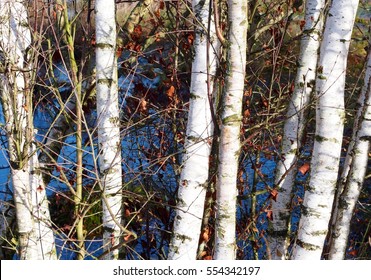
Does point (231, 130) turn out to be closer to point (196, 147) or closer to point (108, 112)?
point (196, 147)

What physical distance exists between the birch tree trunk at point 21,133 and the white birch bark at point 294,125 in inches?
72.4

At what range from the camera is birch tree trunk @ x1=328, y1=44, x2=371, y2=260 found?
402cm

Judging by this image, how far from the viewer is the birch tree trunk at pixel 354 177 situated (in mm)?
4016

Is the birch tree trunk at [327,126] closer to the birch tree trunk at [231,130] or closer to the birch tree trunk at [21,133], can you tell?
the birch tree trunk at [231,130]

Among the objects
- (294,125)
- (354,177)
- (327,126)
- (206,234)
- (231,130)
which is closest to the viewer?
(231,130)

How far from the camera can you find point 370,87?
390 cm

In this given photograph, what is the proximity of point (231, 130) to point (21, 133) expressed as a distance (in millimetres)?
1372

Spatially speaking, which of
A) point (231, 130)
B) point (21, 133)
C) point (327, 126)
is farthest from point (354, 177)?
point (21, 133)

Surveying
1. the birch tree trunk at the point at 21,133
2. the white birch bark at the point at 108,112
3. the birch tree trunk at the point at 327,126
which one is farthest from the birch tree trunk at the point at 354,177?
the birch tree trunk at the point at 21,133

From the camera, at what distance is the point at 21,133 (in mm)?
3619

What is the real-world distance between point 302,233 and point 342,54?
3.96 feet

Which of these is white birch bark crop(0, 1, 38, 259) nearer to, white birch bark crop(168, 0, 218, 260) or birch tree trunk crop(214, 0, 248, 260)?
white birch bark crop(168, 0, 218, 260)

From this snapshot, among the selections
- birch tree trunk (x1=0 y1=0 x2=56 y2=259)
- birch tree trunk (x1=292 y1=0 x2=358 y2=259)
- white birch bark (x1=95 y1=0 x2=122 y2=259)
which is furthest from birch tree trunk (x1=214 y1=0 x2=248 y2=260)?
birch tree trunk (x1=0 y1=0 x2=56 y2=259)
